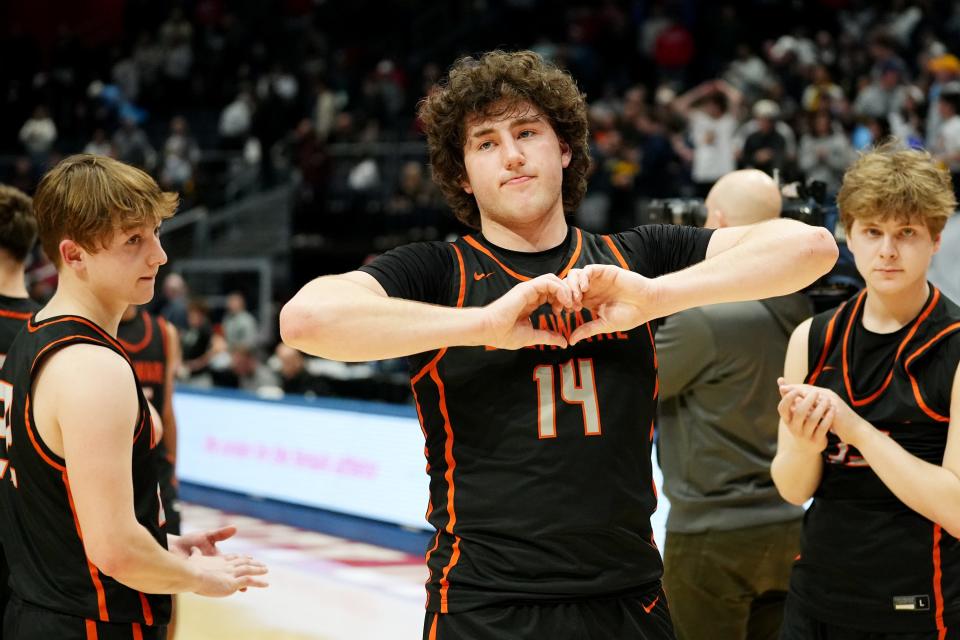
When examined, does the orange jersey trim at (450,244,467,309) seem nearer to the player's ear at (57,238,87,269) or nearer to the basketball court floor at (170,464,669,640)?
the player's ear at (57,238,87,269)

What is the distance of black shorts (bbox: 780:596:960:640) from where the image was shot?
289cm

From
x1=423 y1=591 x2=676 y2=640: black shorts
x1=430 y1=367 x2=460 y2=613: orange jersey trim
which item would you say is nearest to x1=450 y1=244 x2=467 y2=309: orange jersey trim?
x1=430 y1=367 x2=460 y2=613: orange jersey trim

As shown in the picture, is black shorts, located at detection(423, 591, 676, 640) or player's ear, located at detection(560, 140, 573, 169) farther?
player's ear, located at detection(560, 140, 573, 169)

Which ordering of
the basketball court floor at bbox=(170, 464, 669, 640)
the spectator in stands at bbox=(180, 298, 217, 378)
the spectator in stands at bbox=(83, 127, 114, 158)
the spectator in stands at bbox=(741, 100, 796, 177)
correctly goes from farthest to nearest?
the spectator in stands at bbox=(83, 127, 114, 158), the spectator in stands at bbox=(180, 298, 217, 378), the spectator in stands at bbox=(741, 100, 796, 177), the basketball court floor at bbox=(170, 464, 669, 640)

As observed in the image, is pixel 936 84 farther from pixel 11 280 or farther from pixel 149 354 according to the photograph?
pixel 11 280

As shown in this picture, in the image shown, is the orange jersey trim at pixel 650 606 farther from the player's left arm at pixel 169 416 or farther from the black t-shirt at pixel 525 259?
the player's left arm at pixel 169 416

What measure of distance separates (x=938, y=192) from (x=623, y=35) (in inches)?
520

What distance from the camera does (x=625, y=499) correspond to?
2410mm

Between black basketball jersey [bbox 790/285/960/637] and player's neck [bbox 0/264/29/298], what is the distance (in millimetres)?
2687

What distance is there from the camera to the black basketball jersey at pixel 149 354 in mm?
4891

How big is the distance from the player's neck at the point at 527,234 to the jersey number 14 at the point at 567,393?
0.31 m

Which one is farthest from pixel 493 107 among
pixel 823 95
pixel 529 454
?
pixel 823 95

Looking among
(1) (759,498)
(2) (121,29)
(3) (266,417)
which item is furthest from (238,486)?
(2) (121,29)

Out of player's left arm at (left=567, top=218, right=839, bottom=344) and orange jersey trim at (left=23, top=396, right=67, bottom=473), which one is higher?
player's left arm at (left=567, top=218, right=839, bottom=344)
